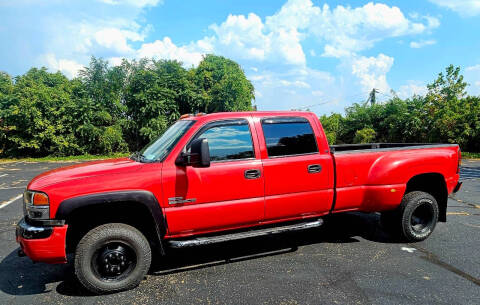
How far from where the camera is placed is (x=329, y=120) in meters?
28.5

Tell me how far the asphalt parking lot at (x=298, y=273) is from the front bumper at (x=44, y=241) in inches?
21.0

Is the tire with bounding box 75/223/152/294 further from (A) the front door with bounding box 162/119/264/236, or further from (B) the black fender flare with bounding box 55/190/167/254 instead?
(A) the front door with bounding box 162/119/264/236

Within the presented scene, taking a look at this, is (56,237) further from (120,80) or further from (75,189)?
(120,80)

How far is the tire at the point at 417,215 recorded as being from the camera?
4.69m

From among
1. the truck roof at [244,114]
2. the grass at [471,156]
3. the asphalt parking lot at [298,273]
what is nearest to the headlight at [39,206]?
the asphalt parking lot at [298,273]

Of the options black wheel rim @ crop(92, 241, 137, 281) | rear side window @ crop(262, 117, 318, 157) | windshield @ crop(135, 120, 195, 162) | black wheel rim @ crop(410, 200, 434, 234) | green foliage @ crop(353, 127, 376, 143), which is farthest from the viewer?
green foliage @ crop(353, 127, 376, 143)

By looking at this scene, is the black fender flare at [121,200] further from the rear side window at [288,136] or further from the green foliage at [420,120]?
the green foliage at [420,120]

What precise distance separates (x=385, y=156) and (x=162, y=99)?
18.8 m

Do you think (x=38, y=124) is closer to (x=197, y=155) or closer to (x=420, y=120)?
(x=197, y=155)

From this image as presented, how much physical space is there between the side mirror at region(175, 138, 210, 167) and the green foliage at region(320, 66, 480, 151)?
19694 mm

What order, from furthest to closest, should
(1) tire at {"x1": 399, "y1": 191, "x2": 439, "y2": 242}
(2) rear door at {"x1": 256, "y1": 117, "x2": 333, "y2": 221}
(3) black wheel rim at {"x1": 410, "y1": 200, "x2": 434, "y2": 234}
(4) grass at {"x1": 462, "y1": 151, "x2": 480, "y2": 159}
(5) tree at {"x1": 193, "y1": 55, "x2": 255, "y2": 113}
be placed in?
(5) tree at {"x1": 193, "y1": 55, "x2": 255, "y2": 113}, (4) grass at {"x1": 462, "y1": 151, "x2": 480, "y2": 159}, (3) black wheel rim at {"x1": 410, "y1": 200, "x2": 434, "y2": 234}, (1) tire at {"x1": 399, "y1": 191, "x2": 439, "y2": 242}, (2) rear door at {"x1": 256, "y1": 117, "x2": 333, "y2": 221}

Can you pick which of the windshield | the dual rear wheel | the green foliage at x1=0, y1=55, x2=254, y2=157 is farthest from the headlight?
the green foliage at x1=0, y1=55, x2=254, y2=157

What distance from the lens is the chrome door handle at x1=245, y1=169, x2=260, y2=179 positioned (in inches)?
152

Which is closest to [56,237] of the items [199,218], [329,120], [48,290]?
[48,290]
